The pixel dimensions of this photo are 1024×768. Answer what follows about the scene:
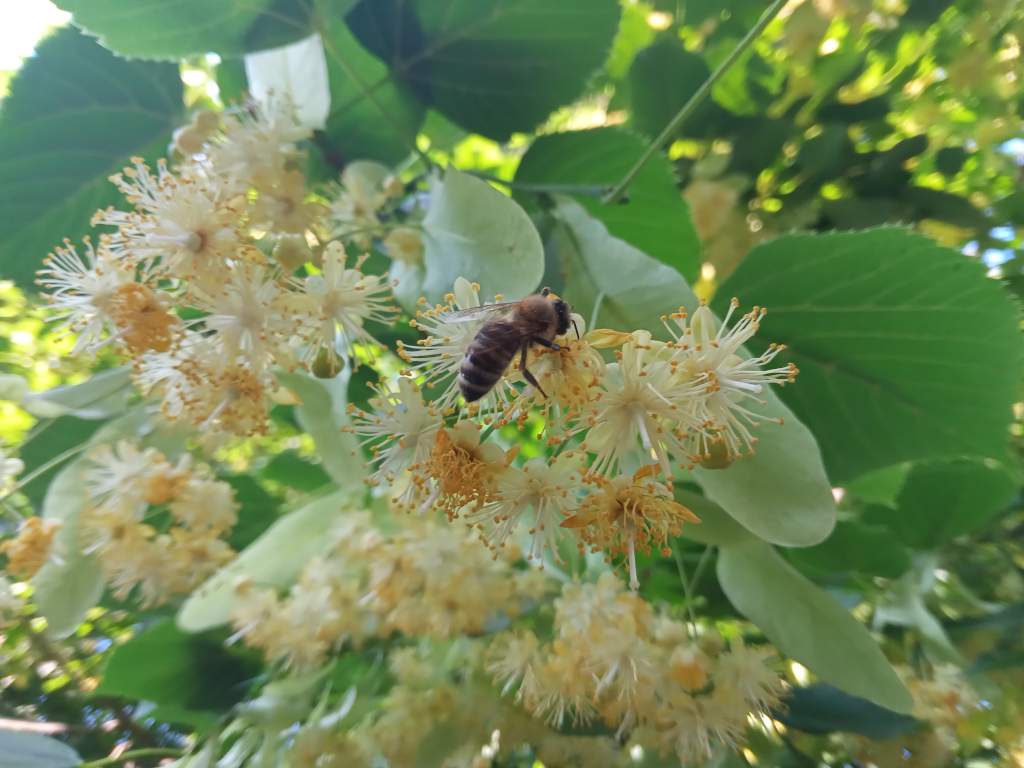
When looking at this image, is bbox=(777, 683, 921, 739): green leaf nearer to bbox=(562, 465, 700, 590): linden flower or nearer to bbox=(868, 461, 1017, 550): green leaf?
bbox=(868, 461, 1017, 550): green leaf

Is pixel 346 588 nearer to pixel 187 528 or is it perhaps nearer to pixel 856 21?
pixel 187 528

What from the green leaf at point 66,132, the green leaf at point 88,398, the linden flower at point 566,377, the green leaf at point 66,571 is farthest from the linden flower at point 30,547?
the linden flower at point 566,377

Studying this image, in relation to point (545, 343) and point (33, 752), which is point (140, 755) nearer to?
point (33, 752)

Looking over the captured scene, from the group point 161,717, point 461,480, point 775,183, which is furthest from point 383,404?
point 775,183

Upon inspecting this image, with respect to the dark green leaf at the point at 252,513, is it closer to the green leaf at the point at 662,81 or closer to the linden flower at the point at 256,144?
the linden flower at the point at 256,144

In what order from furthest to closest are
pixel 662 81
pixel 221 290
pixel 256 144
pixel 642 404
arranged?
pixel 662 81, pixel 256 144, pixel 221 290, pixel 642 404

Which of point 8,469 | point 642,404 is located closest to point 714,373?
point 642,404
